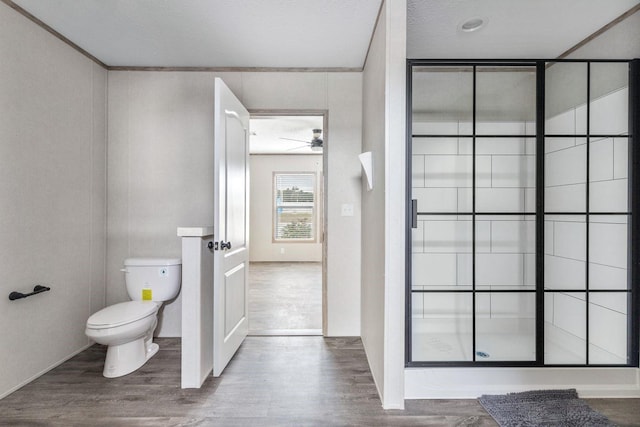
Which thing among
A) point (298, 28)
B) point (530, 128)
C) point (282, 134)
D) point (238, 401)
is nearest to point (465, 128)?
point (530, 128)

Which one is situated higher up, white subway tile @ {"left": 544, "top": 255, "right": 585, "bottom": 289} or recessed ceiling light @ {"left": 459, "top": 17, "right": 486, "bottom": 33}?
recessed ceiling light @ {"left": 459, "top": 17, "right": 486, "bottom": 33}

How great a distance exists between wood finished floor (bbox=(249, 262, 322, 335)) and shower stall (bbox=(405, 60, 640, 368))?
1.45 meters

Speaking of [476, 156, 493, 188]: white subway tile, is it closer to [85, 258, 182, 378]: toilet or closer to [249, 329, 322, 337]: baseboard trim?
[249, 329, 322, 337]: baseboard trim

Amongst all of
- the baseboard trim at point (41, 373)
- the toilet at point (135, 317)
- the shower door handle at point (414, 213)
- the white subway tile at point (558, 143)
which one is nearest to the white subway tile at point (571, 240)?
the white subway tile at point (558, 143)

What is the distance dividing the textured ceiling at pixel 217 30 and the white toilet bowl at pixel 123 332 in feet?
6.73

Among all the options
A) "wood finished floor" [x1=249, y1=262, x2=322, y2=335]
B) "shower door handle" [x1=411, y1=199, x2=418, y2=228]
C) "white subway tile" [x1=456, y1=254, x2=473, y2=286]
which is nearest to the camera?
"shower door handle" [x1=411, y1=199, x2=418, y2=228]

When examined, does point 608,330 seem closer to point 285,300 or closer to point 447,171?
point 447,171

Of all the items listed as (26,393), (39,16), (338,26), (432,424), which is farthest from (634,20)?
(26,393)

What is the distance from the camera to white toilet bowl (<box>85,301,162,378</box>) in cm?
217

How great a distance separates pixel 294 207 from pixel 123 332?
5.59 meters

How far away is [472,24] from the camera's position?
7.50ft

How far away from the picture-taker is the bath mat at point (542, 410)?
5.85 ft

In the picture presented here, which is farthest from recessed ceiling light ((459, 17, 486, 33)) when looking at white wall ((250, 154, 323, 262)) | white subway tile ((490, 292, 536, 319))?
white wall ((250, 154, 323, 262))

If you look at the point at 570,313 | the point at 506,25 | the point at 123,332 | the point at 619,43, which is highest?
the point at 506,25
